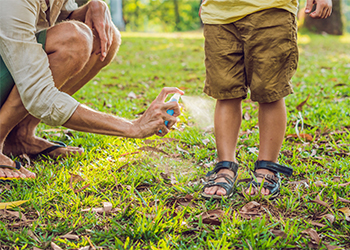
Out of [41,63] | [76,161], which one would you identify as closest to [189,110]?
[76,161]

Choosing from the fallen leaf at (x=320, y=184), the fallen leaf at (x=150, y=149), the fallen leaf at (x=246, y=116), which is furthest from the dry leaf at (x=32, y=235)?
the fallen leaf at (x=246, y=116)

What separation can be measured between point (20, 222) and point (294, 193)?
1280mm

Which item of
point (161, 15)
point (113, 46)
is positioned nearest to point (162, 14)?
point (161, 15)

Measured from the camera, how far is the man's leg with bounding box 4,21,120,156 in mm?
1774

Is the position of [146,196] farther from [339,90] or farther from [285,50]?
[339,90]

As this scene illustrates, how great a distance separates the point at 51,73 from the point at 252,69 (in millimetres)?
1029

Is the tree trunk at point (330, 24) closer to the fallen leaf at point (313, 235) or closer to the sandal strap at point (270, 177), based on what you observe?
the sandal strap at point (270, 177)

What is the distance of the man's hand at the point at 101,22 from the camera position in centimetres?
196

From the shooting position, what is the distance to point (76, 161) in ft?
6.69

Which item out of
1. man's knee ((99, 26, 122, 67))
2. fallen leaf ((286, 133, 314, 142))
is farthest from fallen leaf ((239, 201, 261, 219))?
man's knee ((99, 26, 122, 67))

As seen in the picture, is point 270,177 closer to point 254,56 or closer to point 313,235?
point 313,235

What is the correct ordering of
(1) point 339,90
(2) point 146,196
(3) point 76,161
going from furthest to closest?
(1) point 339,90 → (3) point 76,161 → (2) point 146,196

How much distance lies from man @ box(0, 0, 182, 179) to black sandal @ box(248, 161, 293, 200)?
58 cm

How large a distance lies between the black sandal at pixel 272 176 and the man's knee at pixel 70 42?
3.68ft
